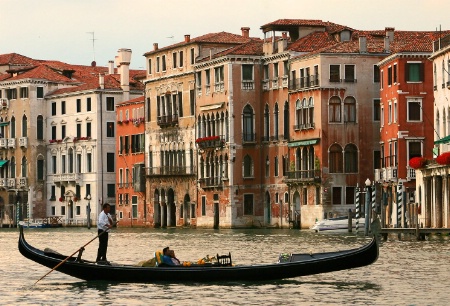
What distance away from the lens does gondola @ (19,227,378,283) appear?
33.1 metres

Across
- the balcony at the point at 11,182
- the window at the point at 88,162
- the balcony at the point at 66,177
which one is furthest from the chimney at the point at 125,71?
the balcony at the point at 11,182

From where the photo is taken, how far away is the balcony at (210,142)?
88.1 m

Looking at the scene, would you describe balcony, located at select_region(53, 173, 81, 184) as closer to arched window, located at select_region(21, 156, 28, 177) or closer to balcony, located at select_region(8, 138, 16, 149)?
arched window, located at select_region(21, 156, 28, 177)

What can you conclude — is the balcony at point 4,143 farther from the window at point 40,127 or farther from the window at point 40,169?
the window at point 40,169

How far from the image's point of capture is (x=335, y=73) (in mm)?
79375

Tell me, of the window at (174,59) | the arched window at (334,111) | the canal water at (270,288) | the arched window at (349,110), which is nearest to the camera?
the canal water at (270,288)

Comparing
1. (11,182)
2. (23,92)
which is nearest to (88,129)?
(23,92)

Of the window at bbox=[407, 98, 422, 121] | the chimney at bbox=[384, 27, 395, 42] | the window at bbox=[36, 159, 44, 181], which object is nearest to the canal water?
the window at bbox=[407, 98, 422, 121]

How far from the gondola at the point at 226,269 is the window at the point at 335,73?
4581cm

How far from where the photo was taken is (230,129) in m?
87.4

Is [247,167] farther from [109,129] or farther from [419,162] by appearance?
[419,162]

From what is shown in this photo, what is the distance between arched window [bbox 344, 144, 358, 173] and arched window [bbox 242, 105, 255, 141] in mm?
8623

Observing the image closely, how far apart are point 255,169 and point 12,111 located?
96.7 ft

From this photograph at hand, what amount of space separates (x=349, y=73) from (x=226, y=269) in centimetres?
4650
